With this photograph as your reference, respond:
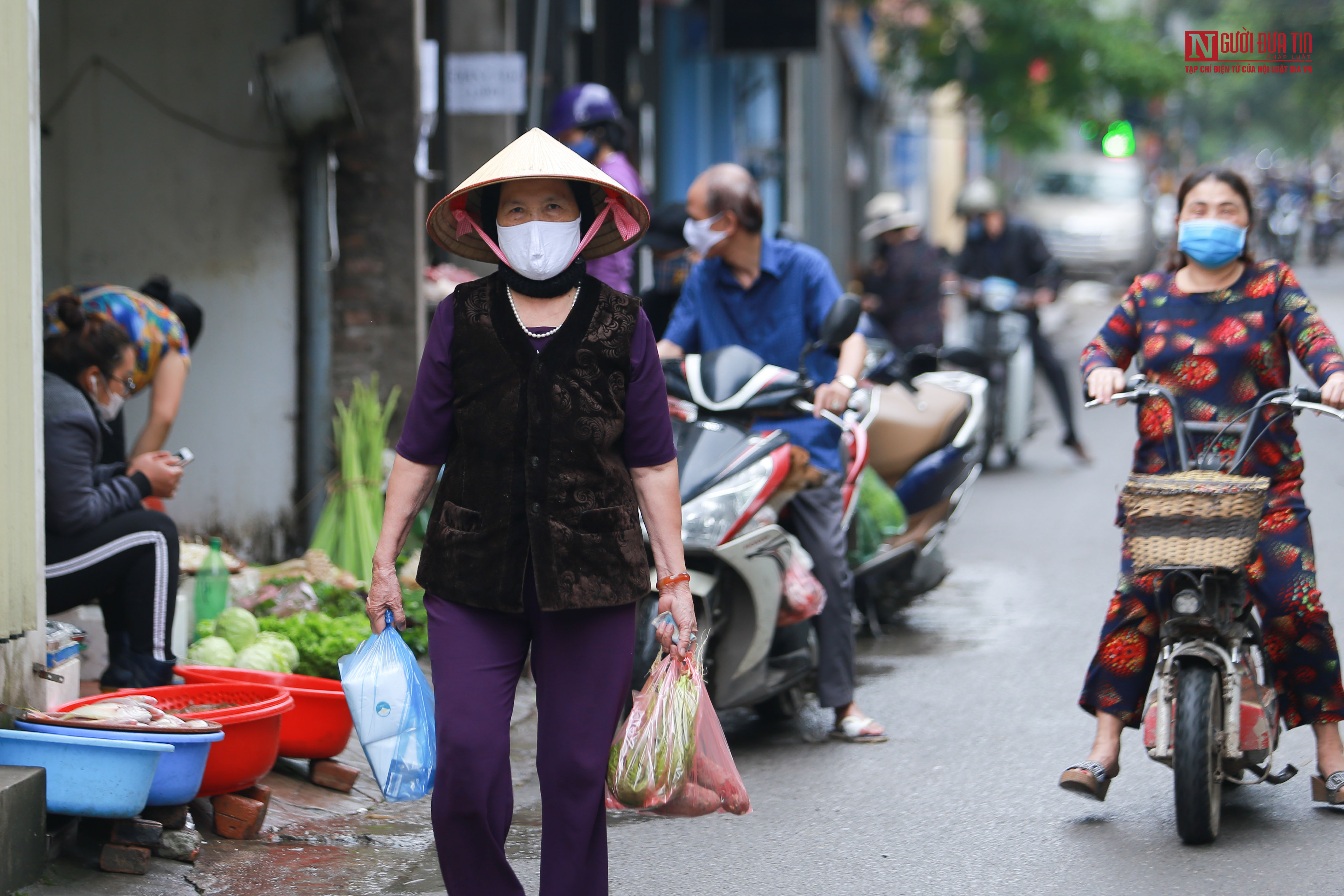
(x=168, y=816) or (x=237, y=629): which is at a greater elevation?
(x=237, y=629)

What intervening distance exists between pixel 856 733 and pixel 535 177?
2919 millimetres

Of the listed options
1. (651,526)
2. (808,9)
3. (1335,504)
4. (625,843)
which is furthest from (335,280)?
(808,9)

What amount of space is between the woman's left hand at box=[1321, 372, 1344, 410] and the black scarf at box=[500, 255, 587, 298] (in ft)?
6.87

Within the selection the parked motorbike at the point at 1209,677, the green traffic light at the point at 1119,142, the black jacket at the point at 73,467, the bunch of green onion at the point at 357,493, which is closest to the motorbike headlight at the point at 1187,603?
the parked motorbike at the point at 1209,677

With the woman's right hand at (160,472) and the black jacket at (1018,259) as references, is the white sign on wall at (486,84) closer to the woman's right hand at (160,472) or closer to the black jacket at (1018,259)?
the woman's right hand at (160,472)

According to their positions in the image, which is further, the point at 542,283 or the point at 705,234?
the point at 705,234

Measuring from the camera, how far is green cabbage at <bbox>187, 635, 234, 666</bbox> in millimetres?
5383

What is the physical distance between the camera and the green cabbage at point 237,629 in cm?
559

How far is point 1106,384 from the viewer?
180 inches

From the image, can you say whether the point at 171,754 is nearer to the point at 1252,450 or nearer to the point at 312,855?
the point at 312,855

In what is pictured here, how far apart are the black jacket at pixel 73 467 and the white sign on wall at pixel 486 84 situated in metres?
4.66

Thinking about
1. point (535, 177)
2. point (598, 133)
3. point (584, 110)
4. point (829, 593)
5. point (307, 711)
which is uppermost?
point (584, 110)

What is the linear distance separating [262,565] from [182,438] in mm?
686

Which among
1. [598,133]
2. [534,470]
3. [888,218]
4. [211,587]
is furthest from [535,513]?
[888,218]
